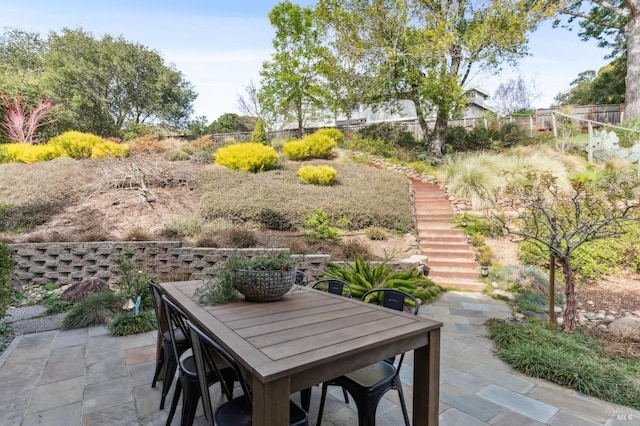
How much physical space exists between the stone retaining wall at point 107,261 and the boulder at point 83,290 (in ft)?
1.41

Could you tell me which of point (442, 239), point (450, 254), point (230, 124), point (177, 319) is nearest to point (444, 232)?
point (442, 239)

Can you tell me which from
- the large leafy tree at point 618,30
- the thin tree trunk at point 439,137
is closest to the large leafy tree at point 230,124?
the thin tree trunk at point 439,137

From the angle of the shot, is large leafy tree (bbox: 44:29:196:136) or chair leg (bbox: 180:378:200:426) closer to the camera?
chair leg (bbox: 180:378:200:426)

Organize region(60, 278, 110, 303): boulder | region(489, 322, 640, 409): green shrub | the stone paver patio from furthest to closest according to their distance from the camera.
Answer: region(60, 278, 110, 303): boulder < region(489, 322, 640, 409): green shrub < the stone paver patio

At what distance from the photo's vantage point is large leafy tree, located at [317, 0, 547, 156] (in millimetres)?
8672

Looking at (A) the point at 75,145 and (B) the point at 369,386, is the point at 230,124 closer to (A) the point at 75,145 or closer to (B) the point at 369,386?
(A) the point at 75,145

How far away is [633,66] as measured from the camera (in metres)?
9.64

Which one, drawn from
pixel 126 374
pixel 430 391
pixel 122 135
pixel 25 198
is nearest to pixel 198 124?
pixel 122 135

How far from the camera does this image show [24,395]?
7.16ft

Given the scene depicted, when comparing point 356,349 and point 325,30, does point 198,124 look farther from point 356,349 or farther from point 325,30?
point 356,349

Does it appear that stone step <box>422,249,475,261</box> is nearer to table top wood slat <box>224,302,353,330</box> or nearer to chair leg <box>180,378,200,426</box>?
table top wood slat <box>224,302,353,330</box>

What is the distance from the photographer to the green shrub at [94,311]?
11.5ft

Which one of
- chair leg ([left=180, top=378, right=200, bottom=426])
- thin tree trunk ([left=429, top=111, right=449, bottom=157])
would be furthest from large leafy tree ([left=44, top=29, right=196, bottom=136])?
chair leg ([left=180, top=378, right=200, bottom=426])

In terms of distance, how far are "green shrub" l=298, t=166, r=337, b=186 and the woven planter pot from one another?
6117 millimetres
